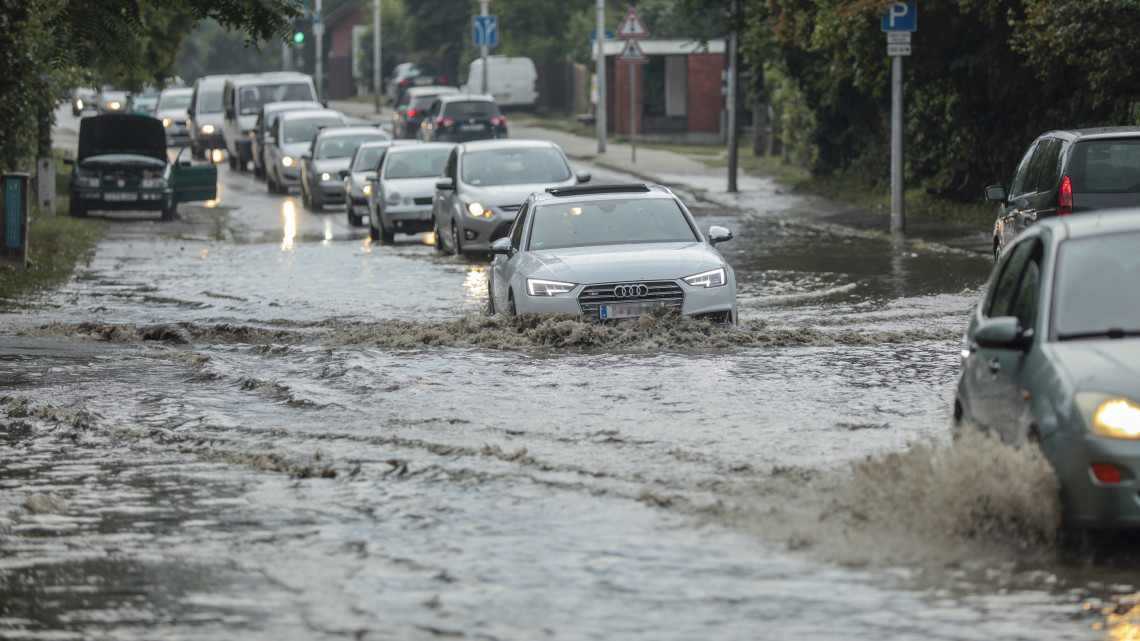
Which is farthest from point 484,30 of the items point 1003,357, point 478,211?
point 1003,357

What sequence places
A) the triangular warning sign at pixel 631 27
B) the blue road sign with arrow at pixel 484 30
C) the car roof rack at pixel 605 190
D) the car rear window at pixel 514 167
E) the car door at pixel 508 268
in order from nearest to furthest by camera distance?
1. the car door at pixel 508 268
2. the car roof rack at pixel 605 190
3. the car rear window at pixel 514 167
4. the triangular warning sign at pixel 631 27
5. the blue road sign with arrow at pixel 484 30

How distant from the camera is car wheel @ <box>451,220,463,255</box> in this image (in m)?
21.5

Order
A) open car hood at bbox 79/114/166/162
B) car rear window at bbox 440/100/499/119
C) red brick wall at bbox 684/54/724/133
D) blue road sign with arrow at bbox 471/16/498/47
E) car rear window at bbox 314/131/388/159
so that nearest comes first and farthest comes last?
open car hood at bbox 79/114/166/162
car rear window at bbox 314/131/388/159
car rear window at bbox 440/100/499/119
red brick wall at bbox 684/54/724/133
blue road sign with arrow at bbox 471/16/498/47

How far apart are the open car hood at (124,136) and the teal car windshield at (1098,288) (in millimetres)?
25650

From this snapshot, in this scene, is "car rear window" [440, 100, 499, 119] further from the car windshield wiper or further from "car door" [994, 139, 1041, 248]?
the car windshield wiper

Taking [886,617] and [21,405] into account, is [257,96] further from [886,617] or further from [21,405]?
[886,617]

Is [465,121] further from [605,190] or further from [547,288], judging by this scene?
[547,288]

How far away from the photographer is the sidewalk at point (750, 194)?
22.6 metres

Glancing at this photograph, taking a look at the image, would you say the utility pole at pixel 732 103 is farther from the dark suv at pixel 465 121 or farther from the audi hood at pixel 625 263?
the audi hood at pixel 625 263

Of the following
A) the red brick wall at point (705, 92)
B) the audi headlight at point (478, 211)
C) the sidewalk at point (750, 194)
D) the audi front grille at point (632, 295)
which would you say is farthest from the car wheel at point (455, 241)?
the red brick wall at point (705, 92)

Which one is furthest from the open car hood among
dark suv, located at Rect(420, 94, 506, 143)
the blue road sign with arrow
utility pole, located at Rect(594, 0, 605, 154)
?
the blue road sign with arrow

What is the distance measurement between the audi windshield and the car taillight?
3228 millimetres

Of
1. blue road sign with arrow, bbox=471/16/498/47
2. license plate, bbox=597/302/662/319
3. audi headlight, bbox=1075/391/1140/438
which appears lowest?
license plate, bbox=597/302/662/319

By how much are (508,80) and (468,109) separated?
750 inches
